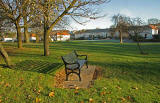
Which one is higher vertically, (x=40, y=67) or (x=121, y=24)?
(x=121, y=24)

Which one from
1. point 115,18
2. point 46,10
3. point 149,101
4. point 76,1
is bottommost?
point 149,101

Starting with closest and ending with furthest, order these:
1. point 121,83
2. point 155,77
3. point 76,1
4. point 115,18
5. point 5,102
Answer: point 5,102 < point 121,83 < point 155,77 < point 76,1 < point 115,18

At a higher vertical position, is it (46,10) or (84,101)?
(46,10)

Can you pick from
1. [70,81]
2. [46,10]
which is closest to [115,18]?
[46,10]

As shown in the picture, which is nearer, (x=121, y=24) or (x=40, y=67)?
(x=40, y=67)

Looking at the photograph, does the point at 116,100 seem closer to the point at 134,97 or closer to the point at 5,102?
the point at 134,97

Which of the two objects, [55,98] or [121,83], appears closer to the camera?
[55,98]

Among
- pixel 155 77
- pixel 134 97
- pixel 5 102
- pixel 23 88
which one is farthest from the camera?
pixel 155 77

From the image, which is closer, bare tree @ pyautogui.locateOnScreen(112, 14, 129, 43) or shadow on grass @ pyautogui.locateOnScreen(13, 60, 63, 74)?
shadow on grass @ pyautogui.locateOnScreen(13, 60, 63, 74)

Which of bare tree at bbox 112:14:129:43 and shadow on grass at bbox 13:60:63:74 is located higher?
bare tree at bbox 112:14:129:43

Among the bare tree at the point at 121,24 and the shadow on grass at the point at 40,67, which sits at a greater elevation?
the bare tree at the point at 121,24

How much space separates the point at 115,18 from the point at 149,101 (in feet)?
129

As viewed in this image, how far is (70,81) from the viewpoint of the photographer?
5.48 m

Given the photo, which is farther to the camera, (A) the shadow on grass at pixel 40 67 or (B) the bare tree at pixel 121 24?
(B) the bare tree at pixel 121 24
